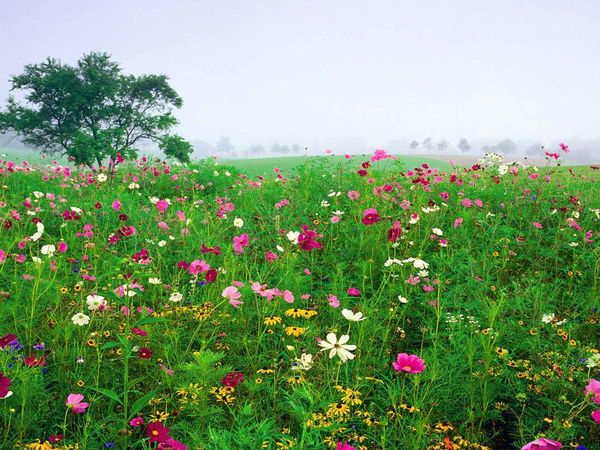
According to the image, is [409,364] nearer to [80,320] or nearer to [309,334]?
[309,334]

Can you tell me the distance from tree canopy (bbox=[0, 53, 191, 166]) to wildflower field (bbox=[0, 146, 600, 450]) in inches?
968

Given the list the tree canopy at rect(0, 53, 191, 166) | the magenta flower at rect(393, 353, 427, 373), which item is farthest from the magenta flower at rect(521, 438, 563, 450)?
the tree canopy at rect(0, 53, 191, 166)

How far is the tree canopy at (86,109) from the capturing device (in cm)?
2784

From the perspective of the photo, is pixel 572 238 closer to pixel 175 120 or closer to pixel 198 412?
pixel 198 412

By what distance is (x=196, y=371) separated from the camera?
198 centimetres

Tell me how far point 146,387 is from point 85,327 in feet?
2.11

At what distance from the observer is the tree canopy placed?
91.4 ft

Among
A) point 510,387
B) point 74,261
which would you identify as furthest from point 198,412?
point 74,261

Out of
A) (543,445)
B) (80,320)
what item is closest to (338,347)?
(543,445)

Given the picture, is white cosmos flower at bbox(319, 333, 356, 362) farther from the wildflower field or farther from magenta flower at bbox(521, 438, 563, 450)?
magenta flower at bbox(521, 438, 563, 450)

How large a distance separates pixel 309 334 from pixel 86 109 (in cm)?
3096

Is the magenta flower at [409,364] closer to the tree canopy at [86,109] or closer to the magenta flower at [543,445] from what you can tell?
the magenta flower at [543,445]

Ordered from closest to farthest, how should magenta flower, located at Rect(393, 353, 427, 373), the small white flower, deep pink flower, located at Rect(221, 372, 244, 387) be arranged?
1. magenta flower, located at Rect(393, 353, 427, 373)
2. deep pink flower, located at Rect(221, 372, 244, 387)
3. the small white flower

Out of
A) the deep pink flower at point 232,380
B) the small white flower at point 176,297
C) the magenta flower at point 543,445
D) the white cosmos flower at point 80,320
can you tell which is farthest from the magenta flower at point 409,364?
the white cosmos flower at point 80,320
